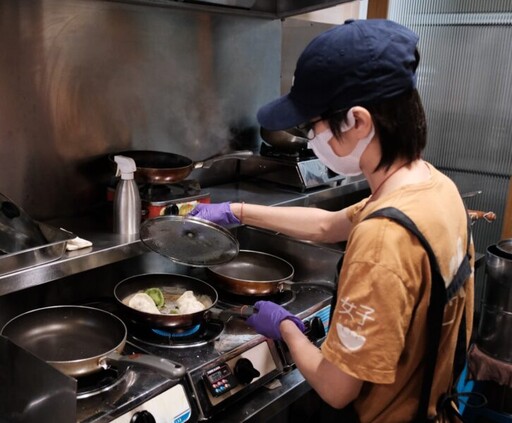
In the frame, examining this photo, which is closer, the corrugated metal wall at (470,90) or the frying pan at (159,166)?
the frying pan at (159,166)

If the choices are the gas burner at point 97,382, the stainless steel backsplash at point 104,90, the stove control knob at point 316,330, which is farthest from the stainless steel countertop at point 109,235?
the stove control knob at point 316,330

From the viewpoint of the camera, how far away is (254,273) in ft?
6.17

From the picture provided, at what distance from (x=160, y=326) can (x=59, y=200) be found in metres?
0.61

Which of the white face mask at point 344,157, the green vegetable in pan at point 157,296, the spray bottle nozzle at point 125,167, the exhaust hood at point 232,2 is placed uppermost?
the exhaust hood at point 232,2

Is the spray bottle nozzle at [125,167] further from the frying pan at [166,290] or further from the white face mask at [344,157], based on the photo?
the white face mask at [344,157]

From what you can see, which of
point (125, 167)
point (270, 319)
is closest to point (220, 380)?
point (270, 319)

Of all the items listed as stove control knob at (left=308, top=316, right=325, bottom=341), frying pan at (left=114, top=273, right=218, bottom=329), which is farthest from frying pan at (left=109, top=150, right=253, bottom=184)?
stove control knob at (left=308, top=316, right=325, bottom=341)

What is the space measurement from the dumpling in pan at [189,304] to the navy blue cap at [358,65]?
71 centimetres

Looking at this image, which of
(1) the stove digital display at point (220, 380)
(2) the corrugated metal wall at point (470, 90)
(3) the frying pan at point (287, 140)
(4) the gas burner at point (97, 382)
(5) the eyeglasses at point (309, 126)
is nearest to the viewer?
(5) the eyeglasses at point (309, 126)

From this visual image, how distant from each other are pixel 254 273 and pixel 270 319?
558 mm

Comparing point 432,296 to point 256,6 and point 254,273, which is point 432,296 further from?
point 256,6

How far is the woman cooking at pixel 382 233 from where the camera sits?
3.05 ft

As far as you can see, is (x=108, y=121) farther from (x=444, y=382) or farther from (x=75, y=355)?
(x=444, y=382)

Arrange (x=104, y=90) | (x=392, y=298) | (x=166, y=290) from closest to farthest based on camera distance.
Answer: (x=392, y=298)
(x=166, y=290)
(x=104, y=90)
